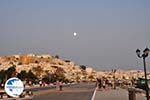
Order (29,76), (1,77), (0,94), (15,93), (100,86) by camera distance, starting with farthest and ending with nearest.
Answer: (29,76) → (1,77) → (100,86) → (0,94) → (15,93)

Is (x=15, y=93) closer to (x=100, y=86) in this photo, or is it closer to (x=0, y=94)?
(x=0, y=94)

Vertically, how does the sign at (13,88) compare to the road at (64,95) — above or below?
above

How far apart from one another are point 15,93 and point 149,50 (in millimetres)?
16827

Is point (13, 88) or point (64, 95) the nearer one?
point (13, 88)

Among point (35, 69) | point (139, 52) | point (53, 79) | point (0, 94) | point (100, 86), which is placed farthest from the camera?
point (35, 69)

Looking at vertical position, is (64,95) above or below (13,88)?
below

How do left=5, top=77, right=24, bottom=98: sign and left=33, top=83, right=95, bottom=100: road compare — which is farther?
left=33, top=83, right=95, bottom=100: road

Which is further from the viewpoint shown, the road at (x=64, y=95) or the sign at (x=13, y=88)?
the road at (x=64, y=95)

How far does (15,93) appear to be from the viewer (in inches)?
475

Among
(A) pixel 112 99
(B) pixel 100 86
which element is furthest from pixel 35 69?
(A) pixel 112 99

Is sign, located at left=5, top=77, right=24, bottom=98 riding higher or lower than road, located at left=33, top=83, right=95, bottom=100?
higher

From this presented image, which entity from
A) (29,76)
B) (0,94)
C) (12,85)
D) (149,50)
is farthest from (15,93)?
(29,76)

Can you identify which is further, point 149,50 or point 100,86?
point 100,86

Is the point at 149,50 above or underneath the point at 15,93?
above
